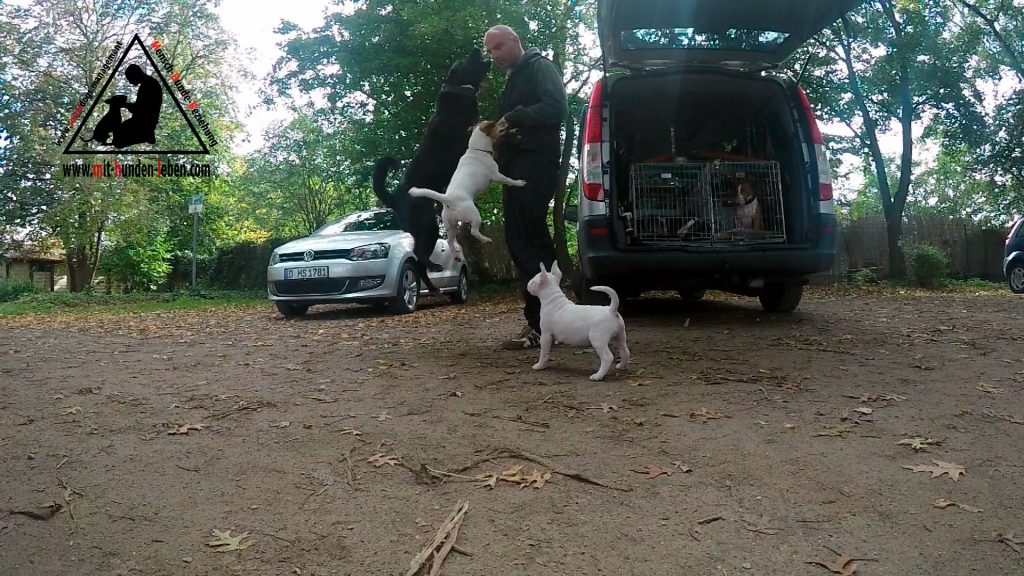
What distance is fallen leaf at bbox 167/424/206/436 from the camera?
2691 millimetres

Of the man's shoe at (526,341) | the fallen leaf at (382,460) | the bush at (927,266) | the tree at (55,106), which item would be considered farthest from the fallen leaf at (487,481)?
the tree at (55,106)

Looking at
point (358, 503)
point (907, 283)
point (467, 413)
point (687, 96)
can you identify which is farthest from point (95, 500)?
point (907, 283)

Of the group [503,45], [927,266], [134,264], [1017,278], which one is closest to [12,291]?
[134,264]

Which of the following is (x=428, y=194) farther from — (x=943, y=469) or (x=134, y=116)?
(x=134, y=116)

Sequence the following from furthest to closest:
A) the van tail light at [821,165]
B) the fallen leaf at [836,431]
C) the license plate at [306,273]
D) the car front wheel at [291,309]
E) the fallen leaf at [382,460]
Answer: the car front wheel at [291,309]
the license plate at [306,273]
the van tail light at [821,165]
the fallen leaf at [836,431]
the fallen leaf at [382,460]

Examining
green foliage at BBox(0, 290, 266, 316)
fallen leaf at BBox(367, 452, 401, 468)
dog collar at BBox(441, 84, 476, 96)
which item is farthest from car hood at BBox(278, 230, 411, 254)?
fallen leaf at BBox(367, 452, 401, 468)

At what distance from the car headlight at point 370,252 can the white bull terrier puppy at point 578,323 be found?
15.5 feet

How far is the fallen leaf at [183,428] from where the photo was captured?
2691 millimetres

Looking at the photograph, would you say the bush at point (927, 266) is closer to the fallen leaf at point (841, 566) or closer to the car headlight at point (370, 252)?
the car headlight at point (370, 252)

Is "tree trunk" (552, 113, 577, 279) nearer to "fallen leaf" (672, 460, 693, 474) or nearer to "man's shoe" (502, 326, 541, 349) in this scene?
"man's shoe" (502, 326, 541, 349)

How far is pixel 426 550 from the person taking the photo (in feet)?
5.44

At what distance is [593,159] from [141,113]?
17.9 m

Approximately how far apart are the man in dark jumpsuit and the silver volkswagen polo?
515 inches

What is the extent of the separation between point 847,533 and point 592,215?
369 centimetres
